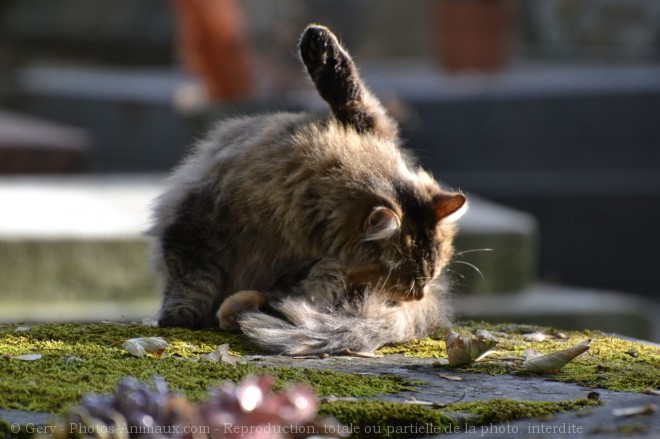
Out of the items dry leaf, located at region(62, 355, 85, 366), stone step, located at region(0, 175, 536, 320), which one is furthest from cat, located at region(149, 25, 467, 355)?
stone step, located at region(0, 175, 536, 320)

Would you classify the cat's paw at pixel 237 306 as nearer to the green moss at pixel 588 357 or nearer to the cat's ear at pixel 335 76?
the green moss at pixel 588 357

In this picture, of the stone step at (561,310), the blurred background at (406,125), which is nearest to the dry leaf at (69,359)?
the blurred background at (406,125)

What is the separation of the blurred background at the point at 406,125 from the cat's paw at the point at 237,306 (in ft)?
4.26

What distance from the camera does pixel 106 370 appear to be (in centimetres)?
293

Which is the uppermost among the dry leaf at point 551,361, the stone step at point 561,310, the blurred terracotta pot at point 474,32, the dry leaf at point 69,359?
the blurred terracotta pot at point 474,32

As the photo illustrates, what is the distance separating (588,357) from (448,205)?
0.64m

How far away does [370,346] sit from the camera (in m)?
3.48

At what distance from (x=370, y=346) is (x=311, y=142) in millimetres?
721

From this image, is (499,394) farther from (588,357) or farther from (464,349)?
(588,357)

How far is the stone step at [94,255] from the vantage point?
690cm

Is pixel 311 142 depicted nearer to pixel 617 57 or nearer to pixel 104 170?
pixel 104 170

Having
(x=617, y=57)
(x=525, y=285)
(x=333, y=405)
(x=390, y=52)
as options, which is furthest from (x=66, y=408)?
(x=390, y=52)

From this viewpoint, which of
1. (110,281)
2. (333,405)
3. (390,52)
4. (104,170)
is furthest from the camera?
(390,52)

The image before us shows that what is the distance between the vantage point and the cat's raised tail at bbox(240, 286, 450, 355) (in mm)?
3377
